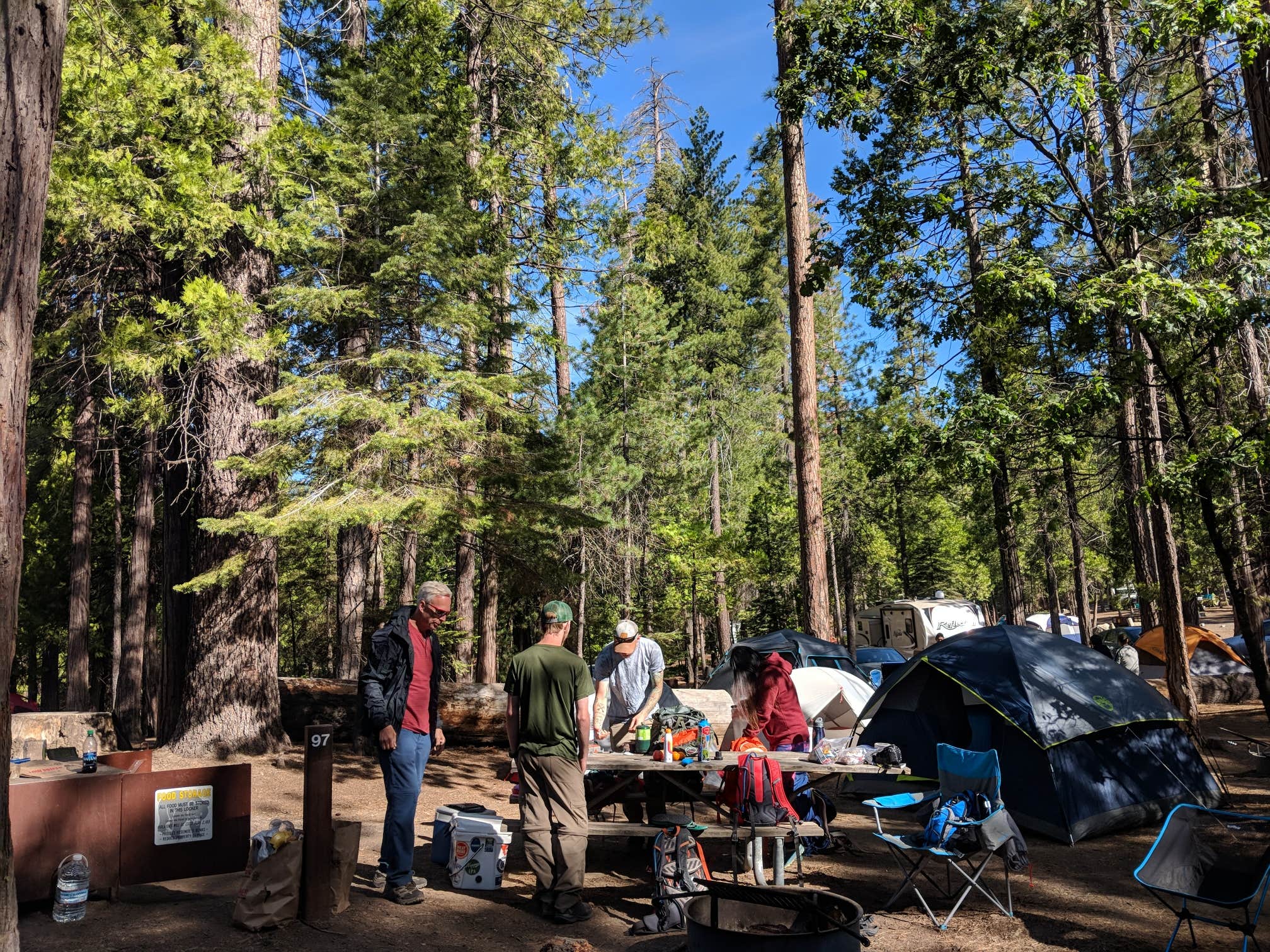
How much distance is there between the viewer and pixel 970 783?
6027 mm

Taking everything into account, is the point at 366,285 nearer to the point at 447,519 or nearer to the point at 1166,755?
the point at 447,519

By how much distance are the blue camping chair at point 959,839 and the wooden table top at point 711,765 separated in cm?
22

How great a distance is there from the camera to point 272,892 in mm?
4789

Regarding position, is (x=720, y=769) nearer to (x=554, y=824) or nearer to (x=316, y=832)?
(x=554, y=824)

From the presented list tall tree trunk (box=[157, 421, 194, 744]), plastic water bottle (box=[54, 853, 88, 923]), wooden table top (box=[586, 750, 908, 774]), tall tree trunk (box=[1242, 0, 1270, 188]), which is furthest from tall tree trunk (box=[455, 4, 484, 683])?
tall tree trunk (box=[1242, 0, 1270, 188])

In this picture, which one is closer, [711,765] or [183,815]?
[183,815]

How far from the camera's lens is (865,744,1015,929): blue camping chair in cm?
Answer: 536

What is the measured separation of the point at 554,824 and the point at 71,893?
2.56 meters

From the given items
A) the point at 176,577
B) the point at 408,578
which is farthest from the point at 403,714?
the point at 408,578

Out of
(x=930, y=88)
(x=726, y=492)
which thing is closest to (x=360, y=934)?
(x=930, y=88)

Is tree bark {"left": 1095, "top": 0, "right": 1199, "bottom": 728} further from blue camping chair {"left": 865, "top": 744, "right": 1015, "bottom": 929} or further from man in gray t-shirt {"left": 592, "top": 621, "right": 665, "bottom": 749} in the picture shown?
man in gray t-shirt {"left": 592, "top": 621, "right": 665, "bottom": 749}

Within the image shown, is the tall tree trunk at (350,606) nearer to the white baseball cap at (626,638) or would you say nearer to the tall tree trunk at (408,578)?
the tall tree trunk at (408,578)

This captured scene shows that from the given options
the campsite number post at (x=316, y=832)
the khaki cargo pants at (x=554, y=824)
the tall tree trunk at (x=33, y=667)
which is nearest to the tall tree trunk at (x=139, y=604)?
the tall tree trunk at (x=33, y=667)

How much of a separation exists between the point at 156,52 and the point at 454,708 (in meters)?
7.87
